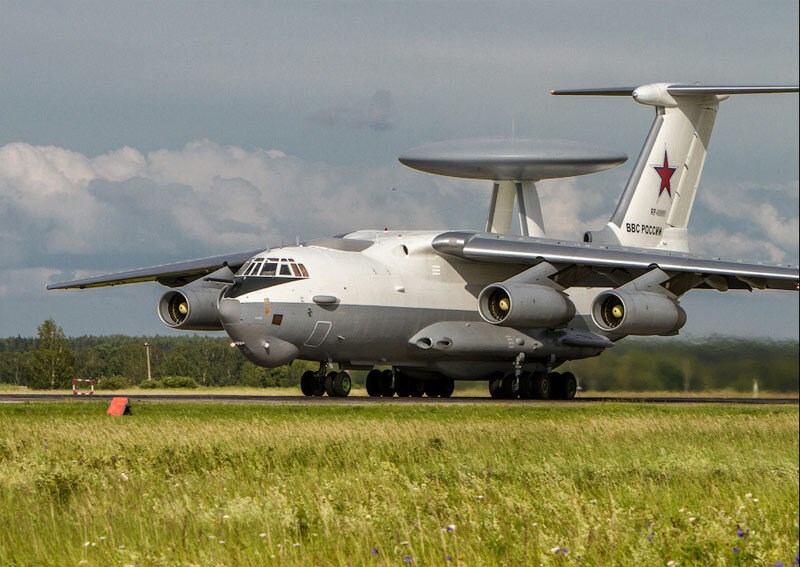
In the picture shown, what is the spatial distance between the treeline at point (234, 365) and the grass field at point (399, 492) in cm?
92

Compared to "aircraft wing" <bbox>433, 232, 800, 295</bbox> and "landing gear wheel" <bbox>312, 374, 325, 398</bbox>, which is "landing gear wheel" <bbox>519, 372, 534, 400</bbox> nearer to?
"aircraft wing" <bbox>433, 232, 800, 295</bbox>

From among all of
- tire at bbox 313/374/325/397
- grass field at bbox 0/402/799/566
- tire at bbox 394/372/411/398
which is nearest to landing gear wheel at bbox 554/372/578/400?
tire at bbox 394/372/411/398

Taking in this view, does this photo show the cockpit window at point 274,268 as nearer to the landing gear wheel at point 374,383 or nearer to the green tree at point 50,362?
the landing gear wheel at point 374,383

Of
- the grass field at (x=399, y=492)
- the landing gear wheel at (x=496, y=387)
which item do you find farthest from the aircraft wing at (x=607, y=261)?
the grass field at (x=399, y=492)

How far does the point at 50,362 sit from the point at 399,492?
148 ft

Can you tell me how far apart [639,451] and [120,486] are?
226 inches

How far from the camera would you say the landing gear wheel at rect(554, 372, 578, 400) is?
27.8 meters

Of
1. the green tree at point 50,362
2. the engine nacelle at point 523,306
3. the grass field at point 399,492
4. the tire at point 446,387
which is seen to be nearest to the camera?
the grass field at point 399,492

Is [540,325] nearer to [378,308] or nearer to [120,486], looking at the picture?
[378,308]

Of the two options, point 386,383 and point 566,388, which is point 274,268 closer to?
point 386,383

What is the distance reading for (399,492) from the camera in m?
8.89

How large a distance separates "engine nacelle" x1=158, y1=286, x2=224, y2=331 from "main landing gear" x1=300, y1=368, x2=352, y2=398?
257 cm

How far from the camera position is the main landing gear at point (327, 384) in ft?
84.7

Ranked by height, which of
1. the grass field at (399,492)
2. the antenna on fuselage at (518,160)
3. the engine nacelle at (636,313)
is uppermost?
the antenna on fuselage at (518,160)
